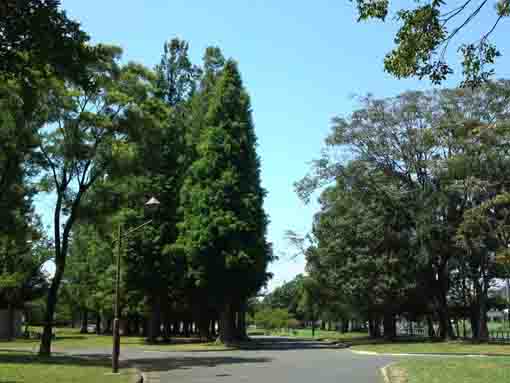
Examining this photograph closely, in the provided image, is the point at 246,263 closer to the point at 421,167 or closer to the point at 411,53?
the point at 421,167

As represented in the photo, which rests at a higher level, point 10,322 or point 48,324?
point 48,324

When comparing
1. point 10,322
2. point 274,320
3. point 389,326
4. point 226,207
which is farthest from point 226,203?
point 274,320

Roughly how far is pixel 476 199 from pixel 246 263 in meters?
16.7

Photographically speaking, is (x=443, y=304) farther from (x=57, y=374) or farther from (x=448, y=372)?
(x=57, y=374)

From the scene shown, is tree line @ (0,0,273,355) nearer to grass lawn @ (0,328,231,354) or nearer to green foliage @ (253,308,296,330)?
grass lawn @ (0,328,231,354)

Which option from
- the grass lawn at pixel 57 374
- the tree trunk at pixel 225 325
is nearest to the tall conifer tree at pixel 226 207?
the tree trunk at pixel 225 325

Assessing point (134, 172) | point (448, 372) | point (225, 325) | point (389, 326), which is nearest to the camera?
point (448, 372)

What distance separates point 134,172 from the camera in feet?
104

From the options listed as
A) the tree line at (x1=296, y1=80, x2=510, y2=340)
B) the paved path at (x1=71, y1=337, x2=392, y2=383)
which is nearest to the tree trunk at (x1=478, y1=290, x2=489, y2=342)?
the tree line at (x1=296, y1=80, x2=510, y2=340)

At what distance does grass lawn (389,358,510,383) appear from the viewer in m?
15.5

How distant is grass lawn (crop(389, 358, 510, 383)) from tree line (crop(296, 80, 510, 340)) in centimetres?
1826

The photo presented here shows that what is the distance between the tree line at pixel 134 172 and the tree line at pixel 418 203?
6760 mm

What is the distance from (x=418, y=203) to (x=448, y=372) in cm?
2470

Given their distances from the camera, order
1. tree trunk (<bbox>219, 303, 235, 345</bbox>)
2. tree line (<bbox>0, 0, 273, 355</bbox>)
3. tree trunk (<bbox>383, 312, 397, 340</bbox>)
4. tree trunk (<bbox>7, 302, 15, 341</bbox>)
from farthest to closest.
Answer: tree trunk (<bbox>7, 302, 15, 341</bbox>), tree trunk (<bbox>383, 312, 397, 340</bbox>), tree trunk (<bbox>219, 303, 235, 345</bbox>), tree line (<bbox>0, 0, 273, 355</bbox>)
